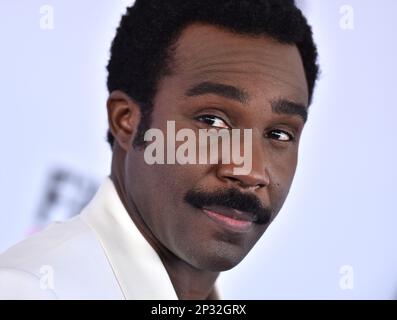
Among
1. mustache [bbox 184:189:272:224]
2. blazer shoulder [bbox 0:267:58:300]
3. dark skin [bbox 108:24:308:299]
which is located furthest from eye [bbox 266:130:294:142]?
blazer shoulder [bbox 0:267:58:300]

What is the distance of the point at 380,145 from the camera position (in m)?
1.99

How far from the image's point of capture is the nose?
120 centimetres

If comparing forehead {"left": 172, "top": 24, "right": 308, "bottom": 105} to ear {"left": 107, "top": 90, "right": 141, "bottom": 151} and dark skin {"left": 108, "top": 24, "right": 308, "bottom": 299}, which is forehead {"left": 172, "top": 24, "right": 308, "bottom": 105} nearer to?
dark skin {"left": 108, "top": 24, "right": 308, "bottom": 299}

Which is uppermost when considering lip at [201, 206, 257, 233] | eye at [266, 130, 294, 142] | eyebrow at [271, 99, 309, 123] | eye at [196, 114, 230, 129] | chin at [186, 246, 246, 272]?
eyebrow at [271, 99, 309, 123]

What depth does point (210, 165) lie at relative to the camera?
1.21 meters

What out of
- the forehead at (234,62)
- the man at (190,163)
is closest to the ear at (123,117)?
the man at (190,163)

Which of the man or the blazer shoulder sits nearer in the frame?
the blazer shoulder

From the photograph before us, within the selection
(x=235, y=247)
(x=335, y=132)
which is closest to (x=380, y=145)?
(x=335, y=132)

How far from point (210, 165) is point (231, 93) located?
0.13m

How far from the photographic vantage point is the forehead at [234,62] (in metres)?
1.24

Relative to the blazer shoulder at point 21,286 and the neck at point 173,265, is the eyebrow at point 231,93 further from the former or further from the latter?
the blazer shoulder at point 21,286
